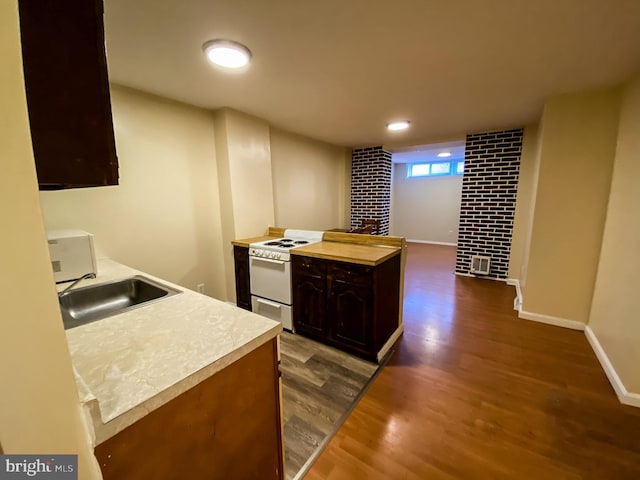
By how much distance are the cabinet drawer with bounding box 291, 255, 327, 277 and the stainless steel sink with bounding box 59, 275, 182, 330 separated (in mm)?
1169

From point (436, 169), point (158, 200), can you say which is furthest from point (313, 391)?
point (436, 169)

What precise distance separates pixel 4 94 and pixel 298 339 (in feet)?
8.26

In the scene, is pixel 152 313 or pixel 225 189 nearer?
pixel 152 313

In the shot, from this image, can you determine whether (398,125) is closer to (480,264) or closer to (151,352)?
(480,264)

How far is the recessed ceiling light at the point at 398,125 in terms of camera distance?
3336 mm

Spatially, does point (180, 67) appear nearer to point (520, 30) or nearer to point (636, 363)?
point (520, 30)

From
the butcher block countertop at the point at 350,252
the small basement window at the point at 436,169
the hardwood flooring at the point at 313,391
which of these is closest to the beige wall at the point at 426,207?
the small basement window at the point at 436,169

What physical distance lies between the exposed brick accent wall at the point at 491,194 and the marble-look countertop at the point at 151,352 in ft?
13.9

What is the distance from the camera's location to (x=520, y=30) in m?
1.51

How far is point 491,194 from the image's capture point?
159 inches

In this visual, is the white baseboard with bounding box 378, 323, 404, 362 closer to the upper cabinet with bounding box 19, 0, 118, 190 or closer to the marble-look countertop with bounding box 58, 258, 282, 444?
the marble-look countertop with bounding box 58, 258, 282, 444

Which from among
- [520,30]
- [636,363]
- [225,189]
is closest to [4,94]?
[520,30]

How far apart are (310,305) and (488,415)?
1.50 metres

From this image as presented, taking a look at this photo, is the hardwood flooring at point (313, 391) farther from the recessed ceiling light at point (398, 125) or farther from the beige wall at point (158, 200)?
the recessed ceiling light at point (398, 125)
